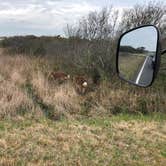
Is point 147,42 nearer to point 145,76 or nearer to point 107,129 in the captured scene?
point 145,76

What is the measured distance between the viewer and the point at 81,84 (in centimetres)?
1297

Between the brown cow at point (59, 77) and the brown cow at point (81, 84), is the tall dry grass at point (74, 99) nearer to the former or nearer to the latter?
the brown cow at point (81, 84)

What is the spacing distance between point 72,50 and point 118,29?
3445 millimetres

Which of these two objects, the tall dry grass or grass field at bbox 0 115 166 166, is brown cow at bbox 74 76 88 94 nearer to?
the tall dry grass

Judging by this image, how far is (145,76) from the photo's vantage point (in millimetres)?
2168

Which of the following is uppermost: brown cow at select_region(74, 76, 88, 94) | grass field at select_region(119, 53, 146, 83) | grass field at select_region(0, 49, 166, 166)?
grass field at select_region(119, 53, 146, 83)

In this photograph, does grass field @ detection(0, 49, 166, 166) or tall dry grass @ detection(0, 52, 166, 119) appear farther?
tall dry grass @ detection(0, 52, 166, 119)

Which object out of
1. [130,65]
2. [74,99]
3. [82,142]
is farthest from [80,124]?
[130,65]

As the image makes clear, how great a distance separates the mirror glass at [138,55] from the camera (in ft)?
6.82

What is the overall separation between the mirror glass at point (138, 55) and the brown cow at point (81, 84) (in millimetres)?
9814

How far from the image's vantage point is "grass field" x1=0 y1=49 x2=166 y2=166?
235 inches

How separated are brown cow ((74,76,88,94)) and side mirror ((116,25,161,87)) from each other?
9.82 meters

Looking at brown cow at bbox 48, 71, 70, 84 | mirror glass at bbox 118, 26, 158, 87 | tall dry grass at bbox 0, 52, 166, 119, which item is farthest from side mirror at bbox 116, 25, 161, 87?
brown cow at bbox 48, 71, 70, 84

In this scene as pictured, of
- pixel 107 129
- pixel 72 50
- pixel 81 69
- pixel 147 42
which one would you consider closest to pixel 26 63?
pixel 72 50
